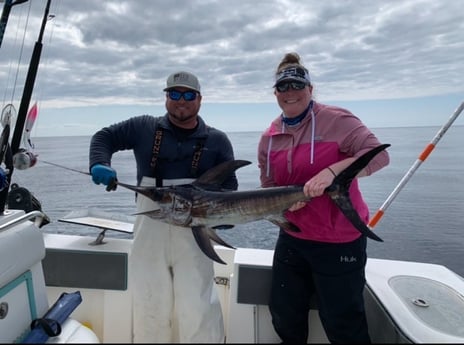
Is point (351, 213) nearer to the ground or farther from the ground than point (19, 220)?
farther from the ground

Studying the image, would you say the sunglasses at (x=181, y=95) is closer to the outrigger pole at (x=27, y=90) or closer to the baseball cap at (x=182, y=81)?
the baseball cap at (x=182, y=81)

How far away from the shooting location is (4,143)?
2.13 metres

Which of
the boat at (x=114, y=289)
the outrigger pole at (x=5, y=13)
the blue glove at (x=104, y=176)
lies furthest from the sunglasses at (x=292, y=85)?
the outrigger pole at (x=5, y=13)

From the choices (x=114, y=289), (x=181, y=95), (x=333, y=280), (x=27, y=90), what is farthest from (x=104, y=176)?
(x=333, y=280)

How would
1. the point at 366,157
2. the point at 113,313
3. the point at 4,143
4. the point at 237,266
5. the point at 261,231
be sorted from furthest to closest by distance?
the point at 261,231 → the point at 113,313 → the point at 237,266 → the point at 4,143 → the point at 366,157

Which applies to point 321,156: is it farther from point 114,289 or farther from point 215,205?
point 114,289

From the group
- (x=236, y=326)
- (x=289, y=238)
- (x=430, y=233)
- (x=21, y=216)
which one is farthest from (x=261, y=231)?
(x=21, y=216)

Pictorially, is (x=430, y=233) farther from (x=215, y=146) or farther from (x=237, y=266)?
(x=215, y=146)

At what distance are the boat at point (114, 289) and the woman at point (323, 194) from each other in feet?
0.80

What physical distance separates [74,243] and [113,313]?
635mm

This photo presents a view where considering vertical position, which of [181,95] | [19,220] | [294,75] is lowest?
[19,220]

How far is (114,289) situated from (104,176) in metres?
1.25

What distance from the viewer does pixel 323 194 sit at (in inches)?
73.6

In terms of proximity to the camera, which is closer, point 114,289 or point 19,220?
point 19,220
